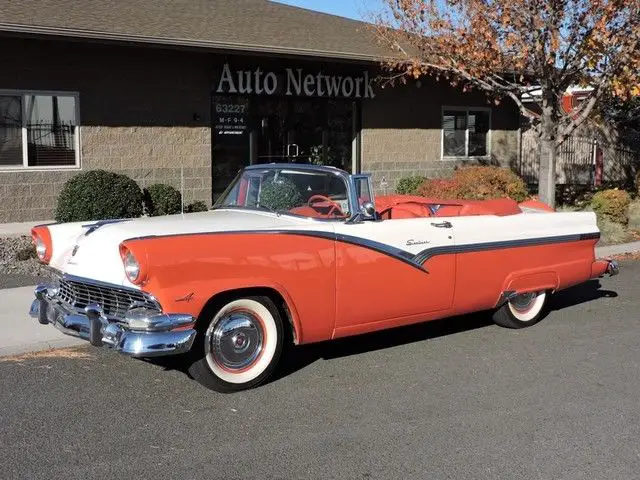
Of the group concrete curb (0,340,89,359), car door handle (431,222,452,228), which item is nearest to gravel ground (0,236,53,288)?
concrete curb (0,340,89,359)

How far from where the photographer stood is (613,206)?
541 inches

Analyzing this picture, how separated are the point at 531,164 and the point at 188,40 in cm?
1200

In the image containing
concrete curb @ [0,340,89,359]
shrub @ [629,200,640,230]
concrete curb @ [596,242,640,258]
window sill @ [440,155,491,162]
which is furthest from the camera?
window sill @ [440,155,491,162]

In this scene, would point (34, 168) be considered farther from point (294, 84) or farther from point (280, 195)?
point (280, 195)

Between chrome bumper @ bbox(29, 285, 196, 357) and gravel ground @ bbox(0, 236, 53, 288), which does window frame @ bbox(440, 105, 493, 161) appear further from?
chrome bumper @ bbox(29, 285, 196, 357)

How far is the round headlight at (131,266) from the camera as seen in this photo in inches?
181

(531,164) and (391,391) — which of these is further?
(531,164)

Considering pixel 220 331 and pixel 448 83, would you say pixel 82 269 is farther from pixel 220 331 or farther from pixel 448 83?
pixel 448 83

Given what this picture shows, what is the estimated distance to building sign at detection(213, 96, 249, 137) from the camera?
14.2m

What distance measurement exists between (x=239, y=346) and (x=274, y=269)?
1.94 ft

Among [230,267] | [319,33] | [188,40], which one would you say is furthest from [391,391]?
[319,33]

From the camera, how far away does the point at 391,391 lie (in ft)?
16.9

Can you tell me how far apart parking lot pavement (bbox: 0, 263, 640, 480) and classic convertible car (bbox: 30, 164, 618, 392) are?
0.37 meters

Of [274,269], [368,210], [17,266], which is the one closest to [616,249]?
[368,210]
